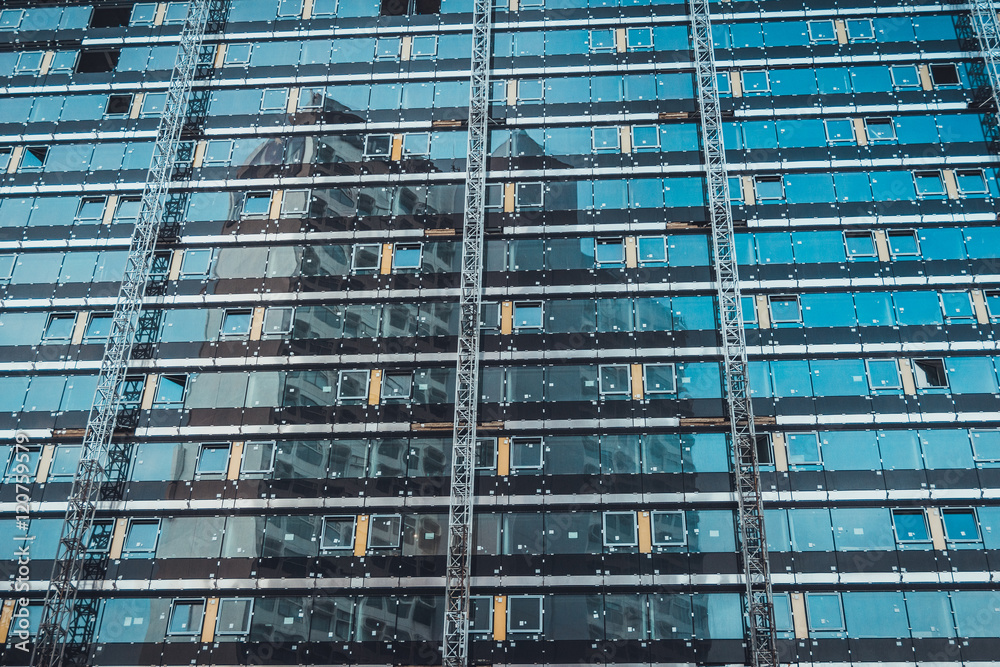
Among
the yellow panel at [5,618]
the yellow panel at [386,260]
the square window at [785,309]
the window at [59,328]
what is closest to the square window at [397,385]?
the yellow panel at [386,260]

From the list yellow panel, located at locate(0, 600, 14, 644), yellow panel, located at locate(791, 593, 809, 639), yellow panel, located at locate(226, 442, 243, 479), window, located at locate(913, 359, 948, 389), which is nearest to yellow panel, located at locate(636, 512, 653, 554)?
yellow panel, located at locate(791, 593, 809, 639)

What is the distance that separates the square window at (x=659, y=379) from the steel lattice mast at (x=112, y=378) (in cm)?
2695

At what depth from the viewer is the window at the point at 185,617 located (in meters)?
48.3

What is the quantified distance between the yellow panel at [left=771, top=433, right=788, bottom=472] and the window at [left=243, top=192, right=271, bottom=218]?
29888 millimetres

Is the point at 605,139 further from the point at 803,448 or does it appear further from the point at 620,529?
the point at 620,529

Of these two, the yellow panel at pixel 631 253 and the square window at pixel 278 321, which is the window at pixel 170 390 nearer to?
the square window at pixel 278 321

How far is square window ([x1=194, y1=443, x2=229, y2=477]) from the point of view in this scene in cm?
5153

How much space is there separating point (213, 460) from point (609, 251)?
2310 cm

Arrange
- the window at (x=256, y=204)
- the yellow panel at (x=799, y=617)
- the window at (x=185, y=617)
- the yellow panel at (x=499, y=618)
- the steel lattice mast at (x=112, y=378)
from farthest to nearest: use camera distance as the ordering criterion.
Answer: the window at (x=256, y=204) < the steel lattice mast at (x=112, y=378) < the window at (x=185, y=617) < the yellow panel at (x=499, y=618) < the yellow panel at (x=799, y=617)

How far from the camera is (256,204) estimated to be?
190ft

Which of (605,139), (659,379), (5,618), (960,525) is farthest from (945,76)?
(5,618)

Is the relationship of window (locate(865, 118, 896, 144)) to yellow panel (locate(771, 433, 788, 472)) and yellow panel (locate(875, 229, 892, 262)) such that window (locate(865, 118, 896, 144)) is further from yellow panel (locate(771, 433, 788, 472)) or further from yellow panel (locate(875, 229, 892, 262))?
yellow panel (locate(771, 433, 788, 472))

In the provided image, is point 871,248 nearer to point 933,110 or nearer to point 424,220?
point 933,110

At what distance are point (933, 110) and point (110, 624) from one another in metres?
50.3
